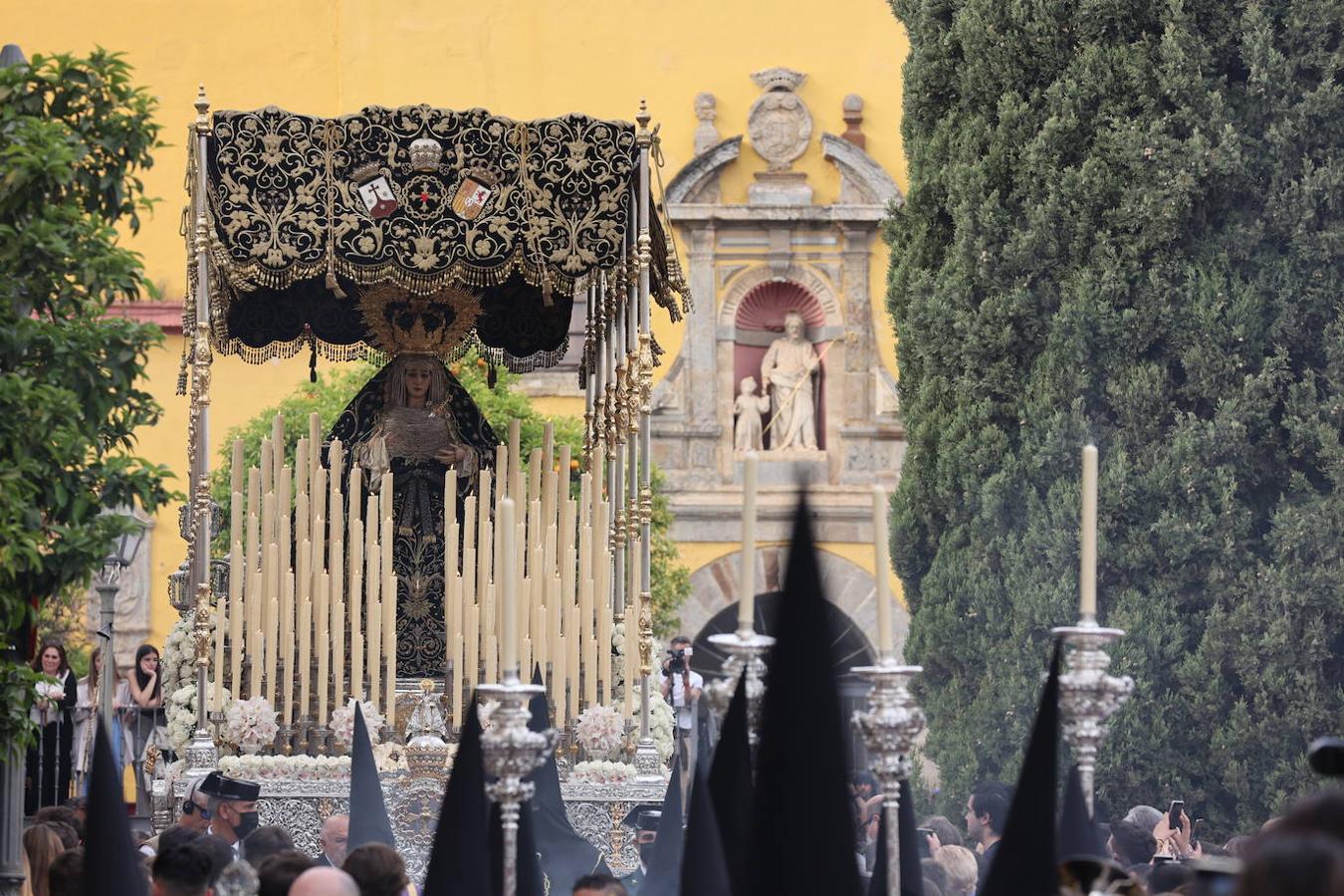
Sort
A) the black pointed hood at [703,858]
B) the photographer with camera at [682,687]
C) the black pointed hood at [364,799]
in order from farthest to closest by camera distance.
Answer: the photographer with camera at [682,687], the black pointed hood at [364,799], the black pointed hood at [703,858]

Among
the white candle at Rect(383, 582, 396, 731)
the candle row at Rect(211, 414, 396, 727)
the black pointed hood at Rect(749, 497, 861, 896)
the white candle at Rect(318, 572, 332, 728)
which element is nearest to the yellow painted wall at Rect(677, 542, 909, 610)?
the candle row at Rect(211, 414, 396, 727)

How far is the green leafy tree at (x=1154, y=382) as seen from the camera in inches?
472

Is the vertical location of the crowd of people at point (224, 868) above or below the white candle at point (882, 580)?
below

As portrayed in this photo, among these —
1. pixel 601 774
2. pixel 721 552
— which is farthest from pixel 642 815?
pixel 721 552

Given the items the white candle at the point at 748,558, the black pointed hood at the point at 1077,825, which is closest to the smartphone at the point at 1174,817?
the black pointed hood at the point at 1077,825

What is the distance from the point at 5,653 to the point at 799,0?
15386 millimetres

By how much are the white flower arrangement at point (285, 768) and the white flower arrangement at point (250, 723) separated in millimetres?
79

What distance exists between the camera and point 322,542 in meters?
9.72

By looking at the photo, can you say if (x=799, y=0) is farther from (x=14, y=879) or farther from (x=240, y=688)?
(x=14, y=879)

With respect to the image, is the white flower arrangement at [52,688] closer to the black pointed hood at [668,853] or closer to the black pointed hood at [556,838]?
the black pointed hood at [556,838]

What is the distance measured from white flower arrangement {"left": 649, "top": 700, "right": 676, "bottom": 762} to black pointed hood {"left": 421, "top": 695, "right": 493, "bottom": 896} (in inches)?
189

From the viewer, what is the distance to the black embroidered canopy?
9.87 m

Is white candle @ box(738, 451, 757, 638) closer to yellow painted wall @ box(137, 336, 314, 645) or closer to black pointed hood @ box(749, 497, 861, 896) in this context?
black pointed hood @ box(749, 497, 861, 896)

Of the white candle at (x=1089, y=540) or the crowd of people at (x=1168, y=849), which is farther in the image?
the white candle at (x=1089, y=540)
